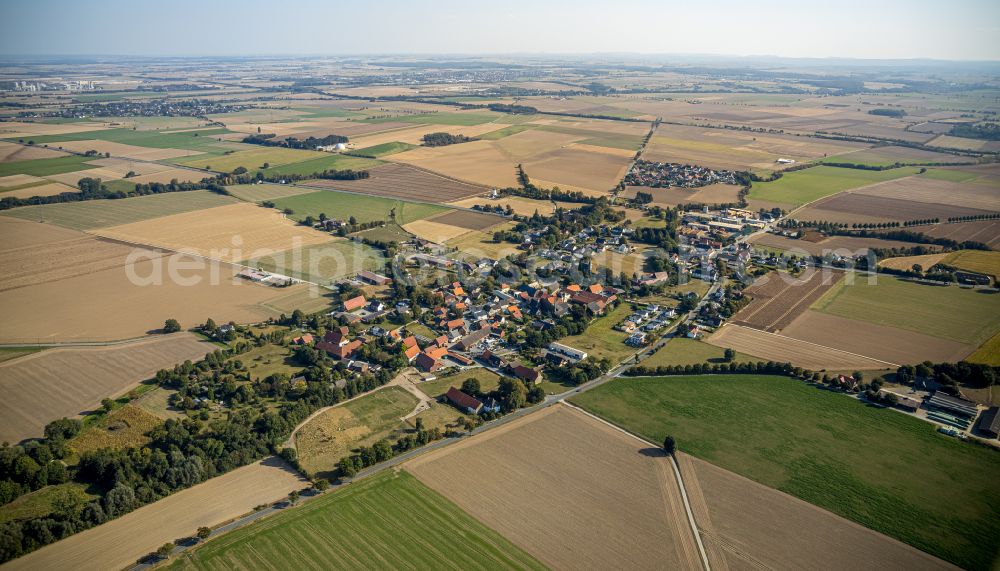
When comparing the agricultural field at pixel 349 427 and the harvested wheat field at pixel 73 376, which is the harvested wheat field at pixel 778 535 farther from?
the harvested wheat field at pixel 73 376

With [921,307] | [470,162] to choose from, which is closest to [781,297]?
[921,307]

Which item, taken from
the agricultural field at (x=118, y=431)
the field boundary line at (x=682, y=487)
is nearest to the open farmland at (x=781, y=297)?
the field boundary line at (x=682, y=487)

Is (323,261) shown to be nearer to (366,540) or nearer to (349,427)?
(349,427)

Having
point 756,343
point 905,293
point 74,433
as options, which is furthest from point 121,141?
point 905,293

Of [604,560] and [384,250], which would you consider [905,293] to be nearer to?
[604,560]

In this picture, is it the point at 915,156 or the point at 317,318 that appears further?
the point at 915,156

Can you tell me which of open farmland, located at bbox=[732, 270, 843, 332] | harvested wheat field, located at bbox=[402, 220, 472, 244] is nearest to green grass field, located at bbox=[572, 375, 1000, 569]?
open farmland, located at bbox=[732, 270, 843, 332]

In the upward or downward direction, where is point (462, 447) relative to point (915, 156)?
downward
